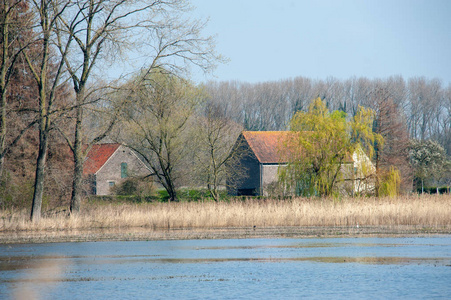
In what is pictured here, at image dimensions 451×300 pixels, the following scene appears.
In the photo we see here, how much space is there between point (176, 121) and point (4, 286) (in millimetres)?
28337

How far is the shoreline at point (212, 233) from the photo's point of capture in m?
22.6

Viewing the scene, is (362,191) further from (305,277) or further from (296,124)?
(305,277)

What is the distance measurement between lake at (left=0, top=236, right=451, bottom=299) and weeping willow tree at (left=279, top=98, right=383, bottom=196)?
13869mm

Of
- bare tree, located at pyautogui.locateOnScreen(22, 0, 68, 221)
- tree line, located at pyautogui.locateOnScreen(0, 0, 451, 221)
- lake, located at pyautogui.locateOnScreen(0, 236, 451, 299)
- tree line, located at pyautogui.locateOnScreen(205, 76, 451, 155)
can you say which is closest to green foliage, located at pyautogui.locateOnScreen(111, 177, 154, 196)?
tree line, located at pyautogui.locateOnScreen(0, 0, 451, 221)

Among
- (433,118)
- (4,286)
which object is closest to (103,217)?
(4,286)


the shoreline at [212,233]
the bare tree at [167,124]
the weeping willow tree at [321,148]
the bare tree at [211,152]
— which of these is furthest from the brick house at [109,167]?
the shoreline at [212,233]

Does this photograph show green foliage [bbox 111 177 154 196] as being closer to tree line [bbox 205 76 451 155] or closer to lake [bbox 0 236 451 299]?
lake [bbox 0 236 451 299]

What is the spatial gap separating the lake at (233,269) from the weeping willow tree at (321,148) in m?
13.9

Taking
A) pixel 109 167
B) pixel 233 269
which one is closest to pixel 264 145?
pixel 109 167

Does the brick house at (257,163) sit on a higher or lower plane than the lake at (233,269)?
higher

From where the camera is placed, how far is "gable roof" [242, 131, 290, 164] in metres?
58.5

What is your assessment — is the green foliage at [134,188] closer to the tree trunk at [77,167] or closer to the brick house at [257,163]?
the brick house at [257,163]

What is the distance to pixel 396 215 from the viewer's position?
2659cm

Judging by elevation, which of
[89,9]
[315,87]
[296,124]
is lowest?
[296,124]
